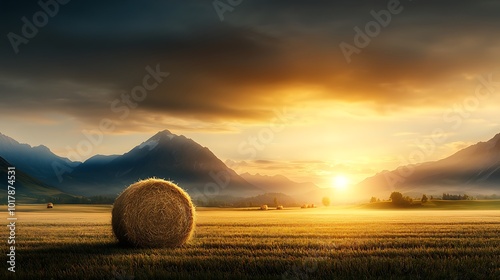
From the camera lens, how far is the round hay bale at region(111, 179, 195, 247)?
2114cm

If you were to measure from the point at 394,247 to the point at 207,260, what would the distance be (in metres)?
7.26

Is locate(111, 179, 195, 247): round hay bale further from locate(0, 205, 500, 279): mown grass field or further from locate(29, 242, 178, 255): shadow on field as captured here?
locate(0, 205, 500, 279): mown grass field

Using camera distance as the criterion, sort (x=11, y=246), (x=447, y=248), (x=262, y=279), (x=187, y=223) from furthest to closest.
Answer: (x=187, y=223) → (x=11, y=246) → (x=447, y=248) → (x=262, y=279)

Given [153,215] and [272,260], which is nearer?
[272,260]

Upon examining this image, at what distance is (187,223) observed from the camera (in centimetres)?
2186

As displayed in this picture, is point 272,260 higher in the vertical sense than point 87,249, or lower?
lower

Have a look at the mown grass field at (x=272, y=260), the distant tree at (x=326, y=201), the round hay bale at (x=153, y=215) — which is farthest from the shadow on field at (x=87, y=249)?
the distant tree at (x=326, y=201)

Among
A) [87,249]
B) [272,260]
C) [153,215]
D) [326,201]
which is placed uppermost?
[326,201]

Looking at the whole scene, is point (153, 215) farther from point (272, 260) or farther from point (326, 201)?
point (326, 201)

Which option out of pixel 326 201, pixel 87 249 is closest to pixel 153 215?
pixel 87 249

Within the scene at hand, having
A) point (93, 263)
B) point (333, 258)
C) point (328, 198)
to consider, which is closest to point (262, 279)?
point (333, 258)

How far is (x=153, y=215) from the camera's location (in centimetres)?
2159

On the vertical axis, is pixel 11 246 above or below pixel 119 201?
below

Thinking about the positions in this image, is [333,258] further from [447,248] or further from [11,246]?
[11,246]
